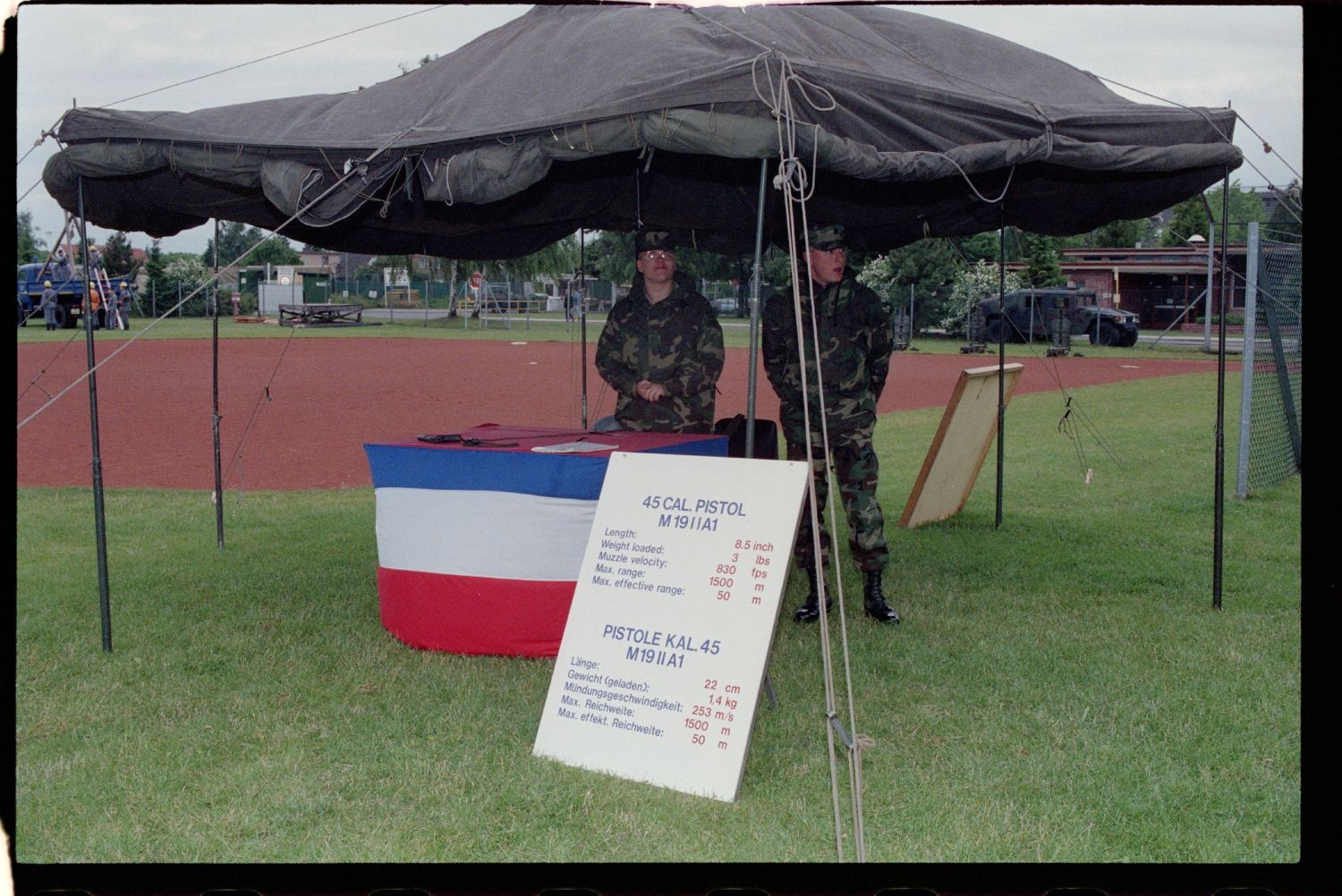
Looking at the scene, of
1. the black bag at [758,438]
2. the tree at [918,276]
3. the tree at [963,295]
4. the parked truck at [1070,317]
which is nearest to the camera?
the black bag at [758,438]

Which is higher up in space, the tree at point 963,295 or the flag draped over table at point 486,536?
the tree at point 963,295

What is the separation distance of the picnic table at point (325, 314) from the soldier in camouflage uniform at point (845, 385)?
127 feet

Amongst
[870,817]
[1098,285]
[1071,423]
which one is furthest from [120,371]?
[1098,285]

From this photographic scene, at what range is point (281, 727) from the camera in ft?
16.6

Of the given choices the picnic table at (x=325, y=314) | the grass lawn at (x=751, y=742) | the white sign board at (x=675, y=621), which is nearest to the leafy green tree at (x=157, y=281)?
the picnic table at (x=325, y=314)

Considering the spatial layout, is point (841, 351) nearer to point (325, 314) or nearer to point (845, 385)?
point (845, 385)

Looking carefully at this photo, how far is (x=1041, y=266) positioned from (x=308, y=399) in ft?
88.5

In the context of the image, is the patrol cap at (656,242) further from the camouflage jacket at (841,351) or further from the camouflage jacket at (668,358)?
the camouflage jacket at (841,351)

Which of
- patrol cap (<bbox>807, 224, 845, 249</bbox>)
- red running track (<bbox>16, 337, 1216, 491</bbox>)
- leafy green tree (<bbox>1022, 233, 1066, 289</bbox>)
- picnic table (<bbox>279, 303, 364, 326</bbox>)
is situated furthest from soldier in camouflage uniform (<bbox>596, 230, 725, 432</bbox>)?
picnic table (<bbox>279, 303, 364, 326</bbox>)

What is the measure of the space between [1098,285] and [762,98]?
44.0m

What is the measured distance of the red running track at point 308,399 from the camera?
45.4ft

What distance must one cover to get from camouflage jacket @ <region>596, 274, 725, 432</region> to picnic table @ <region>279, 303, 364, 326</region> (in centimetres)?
3755

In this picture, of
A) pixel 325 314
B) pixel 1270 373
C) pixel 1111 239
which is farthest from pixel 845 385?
pixel 1111 239

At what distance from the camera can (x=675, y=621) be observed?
4629 millimetres
